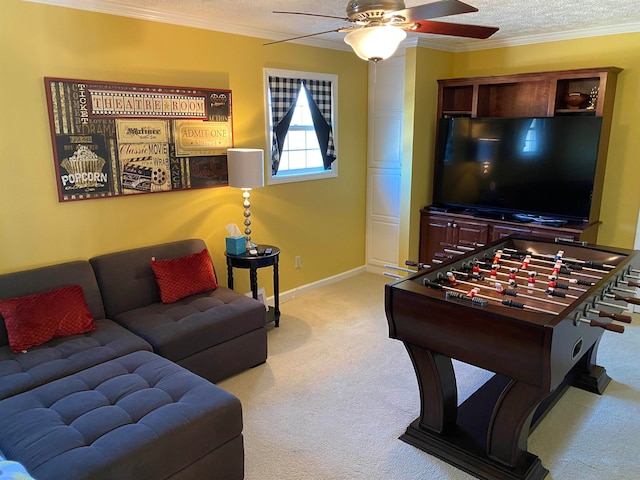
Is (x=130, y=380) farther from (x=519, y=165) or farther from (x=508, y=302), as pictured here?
(x=519, y=165)

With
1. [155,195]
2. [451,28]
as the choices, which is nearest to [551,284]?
[451,28]

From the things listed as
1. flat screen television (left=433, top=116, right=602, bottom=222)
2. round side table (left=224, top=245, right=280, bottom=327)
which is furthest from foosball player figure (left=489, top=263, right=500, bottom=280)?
flat screen television (left=433, top=116, right=602, bottom=222)

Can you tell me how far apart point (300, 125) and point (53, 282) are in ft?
8.65

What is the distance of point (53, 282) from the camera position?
116 inches

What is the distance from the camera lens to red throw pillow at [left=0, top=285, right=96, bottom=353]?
265 cm

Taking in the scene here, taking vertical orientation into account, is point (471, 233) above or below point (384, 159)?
below

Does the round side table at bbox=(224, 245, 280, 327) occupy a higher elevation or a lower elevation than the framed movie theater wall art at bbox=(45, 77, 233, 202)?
lower

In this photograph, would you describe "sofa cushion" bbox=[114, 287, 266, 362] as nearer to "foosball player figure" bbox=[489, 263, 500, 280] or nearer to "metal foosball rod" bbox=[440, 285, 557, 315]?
"metal foosball rod" bbox=[440, 285, 557, 315]

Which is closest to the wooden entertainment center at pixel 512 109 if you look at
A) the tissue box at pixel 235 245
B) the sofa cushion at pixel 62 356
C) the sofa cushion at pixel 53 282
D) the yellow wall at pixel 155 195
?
the yellow wall at pixel 155 195

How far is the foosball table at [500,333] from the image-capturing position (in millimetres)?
1979

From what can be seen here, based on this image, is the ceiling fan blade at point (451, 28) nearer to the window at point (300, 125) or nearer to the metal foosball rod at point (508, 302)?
the metal foosball rod at point (508, 302)

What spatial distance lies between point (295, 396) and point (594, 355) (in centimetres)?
197

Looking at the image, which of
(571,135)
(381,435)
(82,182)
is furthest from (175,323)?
(571,135)

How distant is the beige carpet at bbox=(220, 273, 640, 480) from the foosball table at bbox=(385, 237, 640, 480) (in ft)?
0.44
